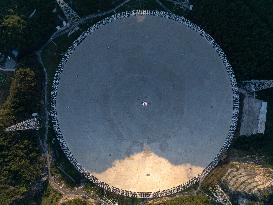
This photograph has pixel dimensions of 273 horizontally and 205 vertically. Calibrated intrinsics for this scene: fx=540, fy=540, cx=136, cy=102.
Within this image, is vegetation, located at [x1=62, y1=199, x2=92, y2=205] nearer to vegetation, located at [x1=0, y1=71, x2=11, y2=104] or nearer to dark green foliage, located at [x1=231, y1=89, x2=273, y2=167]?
vegetation, located at [x1=0, y1=71, x2=11, y2=104]

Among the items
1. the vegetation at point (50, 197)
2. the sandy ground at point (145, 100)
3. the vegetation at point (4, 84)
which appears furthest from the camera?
the vegetation at point (4, 84)

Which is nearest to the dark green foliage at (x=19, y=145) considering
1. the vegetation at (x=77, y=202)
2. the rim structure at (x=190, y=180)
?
the rim structure at (x=190, y=180)

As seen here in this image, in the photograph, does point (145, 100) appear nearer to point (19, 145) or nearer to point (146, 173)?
point (146, 173)

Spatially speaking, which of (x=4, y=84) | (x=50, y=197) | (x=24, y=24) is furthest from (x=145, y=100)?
(x=4, y=84)

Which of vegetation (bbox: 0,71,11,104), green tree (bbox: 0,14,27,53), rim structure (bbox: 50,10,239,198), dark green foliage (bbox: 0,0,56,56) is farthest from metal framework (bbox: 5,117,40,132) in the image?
green tree (bbox: 0,14,27,53)

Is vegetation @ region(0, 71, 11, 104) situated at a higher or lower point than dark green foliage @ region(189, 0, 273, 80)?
lower

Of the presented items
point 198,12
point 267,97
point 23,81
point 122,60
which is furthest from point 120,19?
point 267,97

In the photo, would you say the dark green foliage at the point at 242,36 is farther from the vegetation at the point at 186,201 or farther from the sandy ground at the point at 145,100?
the vegetation at the point at 186,201
